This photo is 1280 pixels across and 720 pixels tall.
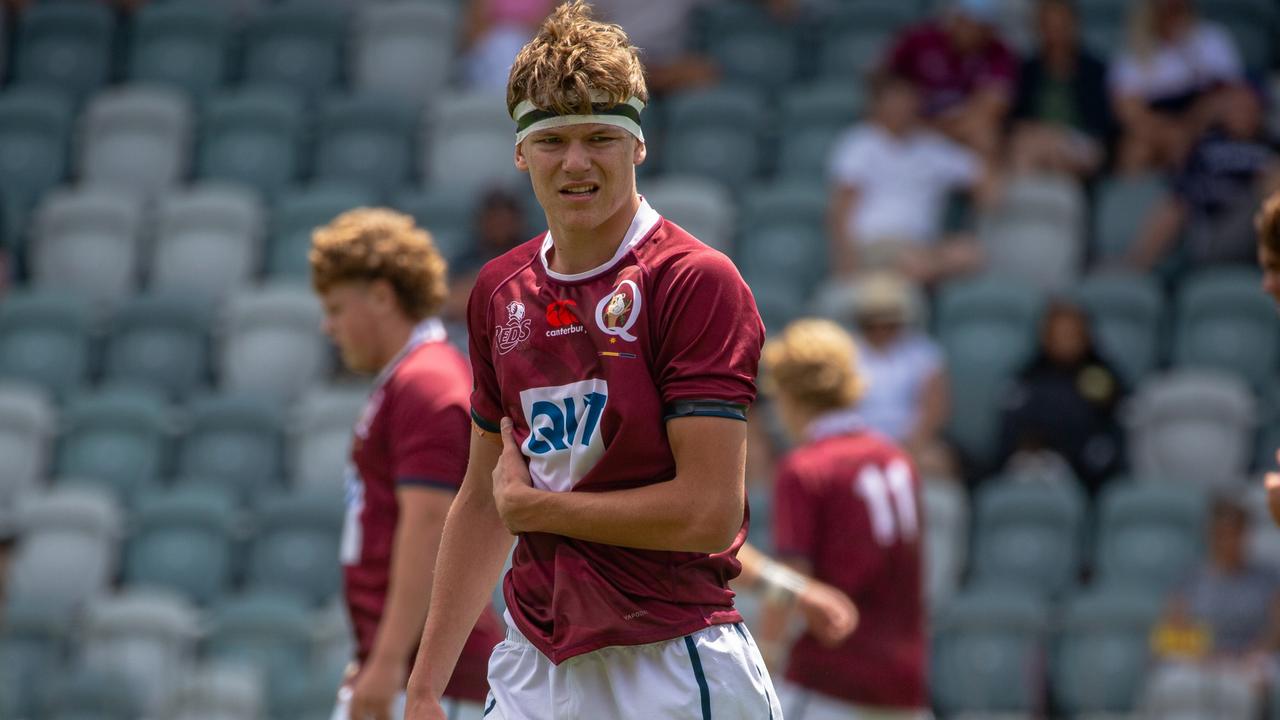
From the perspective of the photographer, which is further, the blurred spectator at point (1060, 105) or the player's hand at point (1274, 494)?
the blurred spectator at point (1060, 105)

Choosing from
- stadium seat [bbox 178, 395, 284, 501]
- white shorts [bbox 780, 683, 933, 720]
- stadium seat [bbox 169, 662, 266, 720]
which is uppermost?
white shorts [bbox 780, 683, 933, 720]

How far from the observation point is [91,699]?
7.86 m

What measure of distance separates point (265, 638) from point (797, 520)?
3.76m

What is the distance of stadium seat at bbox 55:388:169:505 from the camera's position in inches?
369

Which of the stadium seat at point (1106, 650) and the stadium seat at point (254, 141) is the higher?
the stadium seat at point (254, 141)

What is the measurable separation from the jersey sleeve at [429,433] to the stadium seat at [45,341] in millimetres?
6356

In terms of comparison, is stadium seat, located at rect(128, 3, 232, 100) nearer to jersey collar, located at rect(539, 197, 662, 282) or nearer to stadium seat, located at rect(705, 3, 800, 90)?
stadium seat, located at rect(705, 3, 800, 90)

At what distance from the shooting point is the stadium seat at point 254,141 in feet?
36.5

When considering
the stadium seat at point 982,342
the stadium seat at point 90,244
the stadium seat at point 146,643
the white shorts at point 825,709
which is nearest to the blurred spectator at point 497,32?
the stadium seat at point 90,244

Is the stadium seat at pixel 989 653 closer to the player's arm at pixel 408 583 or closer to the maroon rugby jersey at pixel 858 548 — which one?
the maroon rugby jersey at pixel 858 548

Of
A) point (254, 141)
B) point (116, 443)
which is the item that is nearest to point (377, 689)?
point (116, 443)

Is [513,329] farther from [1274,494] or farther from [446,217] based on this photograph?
[446,217]

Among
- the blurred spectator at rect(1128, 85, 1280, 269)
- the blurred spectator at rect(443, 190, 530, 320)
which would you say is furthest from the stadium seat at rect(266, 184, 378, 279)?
the blurred spectator at rect(1128, 85, 1280, 269)

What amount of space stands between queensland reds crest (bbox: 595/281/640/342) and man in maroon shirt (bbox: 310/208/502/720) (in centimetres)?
120
